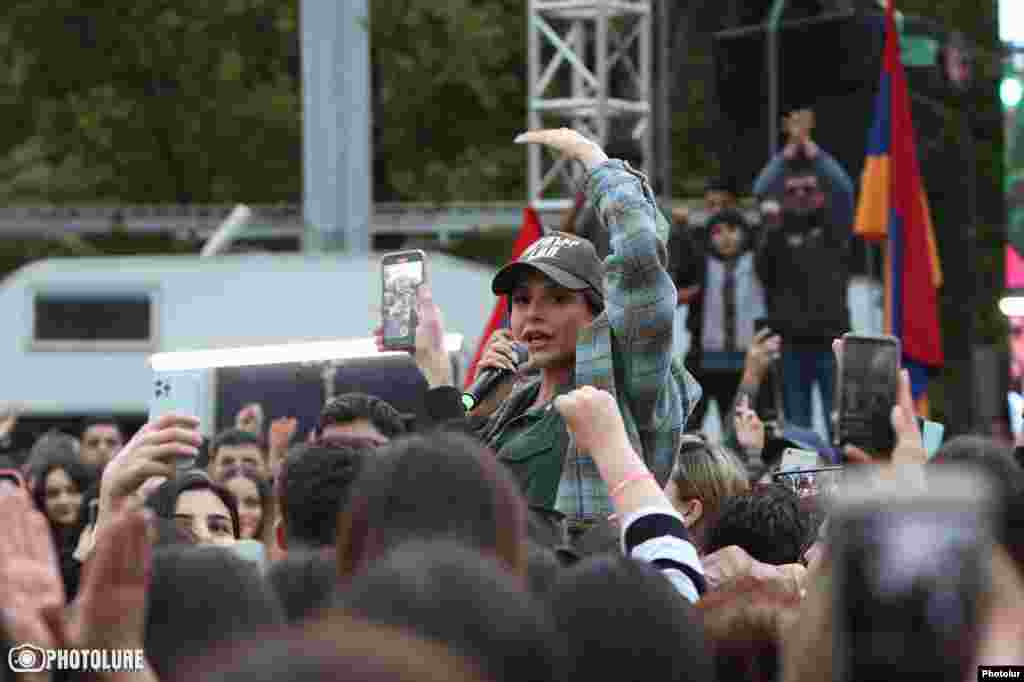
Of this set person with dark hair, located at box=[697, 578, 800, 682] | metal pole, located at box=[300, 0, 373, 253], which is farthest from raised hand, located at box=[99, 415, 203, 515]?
metal pole, located at box=[300, 0, 373, 253]

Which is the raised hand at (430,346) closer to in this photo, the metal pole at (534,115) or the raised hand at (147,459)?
the raised hand at (147,459)

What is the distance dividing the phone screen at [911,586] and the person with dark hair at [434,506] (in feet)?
2.04

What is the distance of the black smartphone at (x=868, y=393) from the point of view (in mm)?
3824

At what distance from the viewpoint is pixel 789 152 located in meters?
10.6

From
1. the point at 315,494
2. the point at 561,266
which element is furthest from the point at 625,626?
the point at 561,266

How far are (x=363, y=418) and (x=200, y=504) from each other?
29.2 inches

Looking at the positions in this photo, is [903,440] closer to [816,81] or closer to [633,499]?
[633,499]

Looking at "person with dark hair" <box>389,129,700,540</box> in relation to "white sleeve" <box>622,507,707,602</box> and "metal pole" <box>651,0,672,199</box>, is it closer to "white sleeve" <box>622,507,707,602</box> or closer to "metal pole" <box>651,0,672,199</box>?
"white sleeve" <box>622,507,707,602</box>

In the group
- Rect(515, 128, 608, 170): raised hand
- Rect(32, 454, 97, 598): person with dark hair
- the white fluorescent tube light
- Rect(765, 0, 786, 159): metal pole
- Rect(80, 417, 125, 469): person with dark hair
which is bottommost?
Rect(80, 417, 125, 469): person with dark hair

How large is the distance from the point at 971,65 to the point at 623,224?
12.5 metres

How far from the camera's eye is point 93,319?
54.1 feet

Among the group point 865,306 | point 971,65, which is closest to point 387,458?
point 865,306

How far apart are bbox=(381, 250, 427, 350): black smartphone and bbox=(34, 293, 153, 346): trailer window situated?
1094 centimetres

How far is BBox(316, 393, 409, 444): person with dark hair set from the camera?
247 inches
